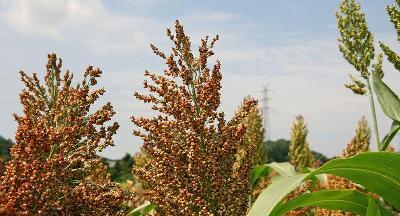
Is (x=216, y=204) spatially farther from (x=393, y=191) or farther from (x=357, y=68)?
(x=357, y=68)

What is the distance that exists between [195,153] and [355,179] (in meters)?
1.06

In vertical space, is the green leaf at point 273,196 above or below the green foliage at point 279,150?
below

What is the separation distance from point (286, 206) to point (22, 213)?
1.63 meters

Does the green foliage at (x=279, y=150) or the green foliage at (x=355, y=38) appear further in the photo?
the green foliage at (x=279, y=150)

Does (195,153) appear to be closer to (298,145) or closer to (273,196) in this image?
(273,196)

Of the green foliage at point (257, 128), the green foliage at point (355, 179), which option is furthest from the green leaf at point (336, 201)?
the green foliage at point (257, 128)

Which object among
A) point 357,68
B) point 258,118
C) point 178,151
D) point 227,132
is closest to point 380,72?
point 357,68

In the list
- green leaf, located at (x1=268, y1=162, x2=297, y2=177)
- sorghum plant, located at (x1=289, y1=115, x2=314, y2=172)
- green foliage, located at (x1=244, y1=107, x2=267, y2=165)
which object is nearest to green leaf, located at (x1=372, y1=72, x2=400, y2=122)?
green leaf, located at (x1=268, y1=162, x2=297, y2=177)

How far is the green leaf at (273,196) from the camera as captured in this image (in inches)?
102

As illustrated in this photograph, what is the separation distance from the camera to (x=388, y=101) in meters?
4.12

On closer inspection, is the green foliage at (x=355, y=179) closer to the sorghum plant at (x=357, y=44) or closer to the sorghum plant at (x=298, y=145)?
the sorghum plant at (x=357, y=44)

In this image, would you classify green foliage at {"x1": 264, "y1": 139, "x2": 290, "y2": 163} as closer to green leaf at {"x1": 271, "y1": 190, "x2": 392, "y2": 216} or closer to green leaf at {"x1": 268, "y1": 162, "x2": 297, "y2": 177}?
green leaf at {"x1": 268, "y1": 162, "x2": 297, "y2": 177}

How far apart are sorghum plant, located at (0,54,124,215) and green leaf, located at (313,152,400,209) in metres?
1.53

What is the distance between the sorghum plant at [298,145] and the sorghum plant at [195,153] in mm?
8383
